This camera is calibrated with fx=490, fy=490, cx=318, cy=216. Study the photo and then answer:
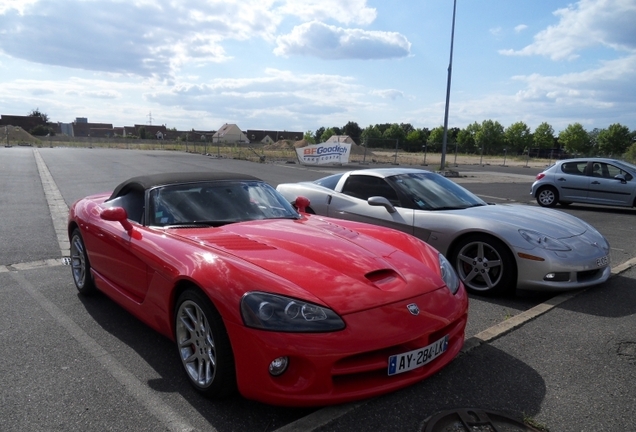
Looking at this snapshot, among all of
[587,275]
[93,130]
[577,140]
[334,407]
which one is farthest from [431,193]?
[93,130]

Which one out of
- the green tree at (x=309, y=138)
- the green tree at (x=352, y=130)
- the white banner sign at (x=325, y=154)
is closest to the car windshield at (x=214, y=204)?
the white banner sign at (x=325, y=154)

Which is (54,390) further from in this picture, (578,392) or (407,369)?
(578,392)

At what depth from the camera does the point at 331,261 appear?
2990mm

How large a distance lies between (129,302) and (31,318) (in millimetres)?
1070

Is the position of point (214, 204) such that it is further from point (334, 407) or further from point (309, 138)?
point (309, 138)

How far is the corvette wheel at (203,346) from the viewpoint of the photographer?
262cm

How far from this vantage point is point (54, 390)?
289cm

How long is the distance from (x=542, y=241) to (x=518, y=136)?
109m

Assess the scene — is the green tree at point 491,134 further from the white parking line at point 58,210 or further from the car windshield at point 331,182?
the car windshield at point 331,182

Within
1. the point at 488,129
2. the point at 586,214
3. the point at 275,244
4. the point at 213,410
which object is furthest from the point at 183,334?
the point at 488,129

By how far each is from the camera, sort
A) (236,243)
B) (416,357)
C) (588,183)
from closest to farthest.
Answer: (416,357) < (236,243) < (588,183)

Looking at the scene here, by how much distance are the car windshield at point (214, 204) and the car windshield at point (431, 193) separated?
6.28ft

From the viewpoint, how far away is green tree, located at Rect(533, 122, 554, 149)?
104 m

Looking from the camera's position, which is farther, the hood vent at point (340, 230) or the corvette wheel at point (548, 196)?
the corvette wheel at point (548, 196)
